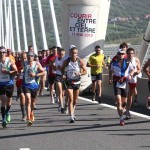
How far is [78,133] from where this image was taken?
1188 centimetres

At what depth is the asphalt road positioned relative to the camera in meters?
10.4

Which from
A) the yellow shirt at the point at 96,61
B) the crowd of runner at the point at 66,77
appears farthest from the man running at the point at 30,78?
the yellow shirt at the point at 96,61

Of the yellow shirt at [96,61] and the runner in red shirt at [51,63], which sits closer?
the runner in red shirt at [51,63]

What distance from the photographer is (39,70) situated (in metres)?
13.4

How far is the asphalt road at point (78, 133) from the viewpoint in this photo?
34.0 feet

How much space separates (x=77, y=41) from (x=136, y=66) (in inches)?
302

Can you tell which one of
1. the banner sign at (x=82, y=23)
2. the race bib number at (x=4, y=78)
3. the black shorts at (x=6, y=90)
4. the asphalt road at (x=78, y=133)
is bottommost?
the asphalt road at (x=78, y=133)

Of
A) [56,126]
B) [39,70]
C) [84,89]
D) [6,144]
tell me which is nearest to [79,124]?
[56,126]

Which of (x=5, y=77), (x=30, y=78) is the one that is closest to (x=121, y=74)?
(x=30, y=78)

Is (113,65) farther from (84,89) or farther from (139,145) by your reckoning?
(84,89)

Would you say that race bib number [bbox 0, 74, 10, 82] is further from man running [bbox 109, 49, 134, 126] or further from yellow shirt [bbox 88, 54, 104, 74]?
yellow shirt [bbox 88, 54, 104, 74]

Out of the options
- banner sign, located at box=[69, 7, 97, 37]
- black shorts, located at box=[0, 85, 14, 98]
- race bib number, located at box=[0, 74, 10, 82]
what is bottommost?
black shorts, located at box=[0, 85, 14, 98]

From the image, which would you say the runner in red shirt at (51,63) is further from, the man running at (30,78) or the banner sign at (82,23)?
the man running at (30,78)

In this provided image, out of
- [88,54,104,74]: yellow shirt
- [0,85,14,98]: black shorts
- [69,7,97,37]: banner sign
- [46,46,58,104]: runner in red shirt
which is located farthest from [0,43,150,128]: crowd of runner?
[69,7,97,37]: banner sign
